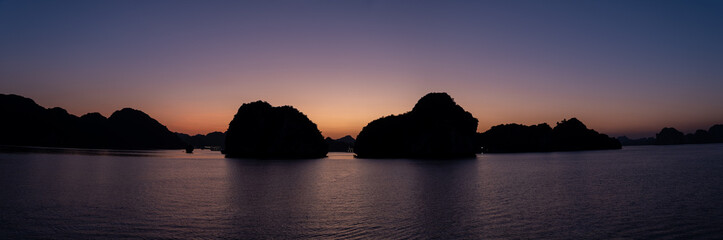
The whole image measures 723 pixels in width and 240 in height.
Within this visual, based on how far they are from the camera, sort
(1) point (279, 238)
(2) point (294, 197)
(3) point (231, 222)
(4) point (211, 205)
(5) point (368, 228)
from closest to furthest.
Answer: (1) point (279, 238) → (5) point (368, 228) → (3) point (231, 222) → (4) point (211, 205) → (2) point (294, 197)

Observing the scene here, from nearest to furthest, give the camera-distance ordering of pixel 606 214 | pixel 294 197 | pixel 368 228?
pixel 368 228 < pixel 606 214 < pixel 294 197

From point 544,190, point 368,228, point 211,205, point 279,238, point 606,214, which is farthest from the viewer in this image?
point 544,190

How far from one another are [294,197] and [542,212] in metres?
23.1

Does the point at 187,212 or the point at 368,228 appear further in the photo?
the point at 187,212

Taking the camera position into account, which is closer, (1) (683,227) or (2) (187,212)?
(1) (683,227)

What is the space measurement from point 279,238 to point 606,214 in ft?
79.4

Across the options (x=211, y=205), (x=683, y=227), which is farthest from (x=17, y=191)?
(x=683, y=227)

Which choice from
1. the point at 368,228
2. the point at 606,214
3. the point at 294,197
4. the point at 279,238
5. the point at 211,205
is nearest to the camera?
the point at 279,238

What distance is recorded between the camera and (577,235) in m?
22.5

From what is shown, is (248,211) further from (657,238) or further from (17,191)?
(17,191)

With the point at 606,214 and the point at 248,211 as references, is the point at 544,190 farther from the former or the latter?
the point at 248,211

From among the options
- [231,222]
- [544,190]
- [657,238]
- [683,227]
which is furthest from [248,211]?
[544,190]

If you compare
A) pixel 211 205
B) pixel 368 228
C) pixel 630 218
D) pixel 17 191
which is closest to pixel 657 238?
pixel 630 218

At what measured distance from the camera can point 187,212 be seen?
30.2 m
